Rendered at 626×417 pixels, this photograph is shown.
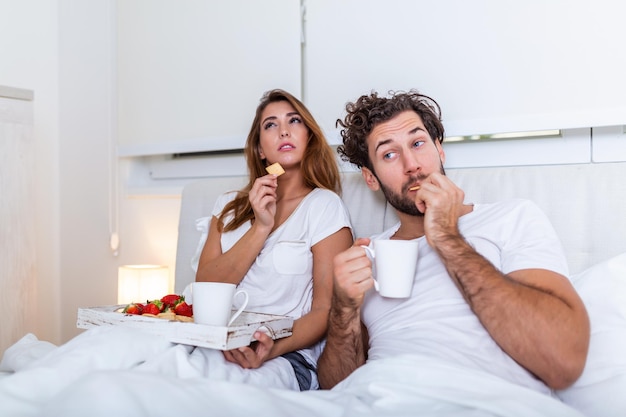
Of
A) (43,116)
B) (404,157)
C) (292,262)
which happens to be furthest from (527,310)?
(43,116)

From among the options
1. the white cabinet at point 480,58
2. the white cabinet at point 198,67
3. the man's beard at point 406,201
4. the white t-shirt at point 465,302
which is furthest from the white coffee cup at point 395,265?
the white cabinet at point 198,67

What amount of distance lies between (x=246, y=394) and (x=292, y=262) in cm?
82

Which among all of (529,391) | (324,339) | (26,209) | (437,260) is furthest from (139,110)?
(529,391)

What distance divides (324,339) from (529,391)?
0.77m

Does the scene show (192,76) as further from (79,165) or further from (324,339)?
→ (324,339)

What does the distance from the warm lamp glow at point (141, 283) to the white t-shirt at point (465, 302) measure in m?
1.28

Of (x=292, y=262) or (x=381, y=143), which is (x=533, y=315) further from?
(x=292, y=262)

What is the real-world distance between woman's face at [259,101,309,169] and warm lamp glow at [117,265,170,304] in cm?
87

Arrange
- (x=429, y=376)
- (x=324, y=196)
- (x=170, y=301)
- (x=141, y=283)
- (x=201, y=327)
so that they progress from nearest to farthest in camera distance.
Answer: (x=429, y=376)
(x=201, y=327)
(x=170, y=301)
(x=324, y=196)
(x=141, y=283)

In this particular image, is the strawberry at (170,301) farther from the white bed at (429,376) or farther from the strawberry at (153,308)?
the white bed at (429,376)

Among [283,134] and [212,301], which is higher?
[283,134]

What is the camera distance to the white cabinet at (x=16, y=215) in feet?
7.12

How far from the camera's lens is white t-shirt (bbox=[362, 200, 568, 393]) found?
134 cm

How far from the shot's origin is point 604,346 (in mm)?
1308
